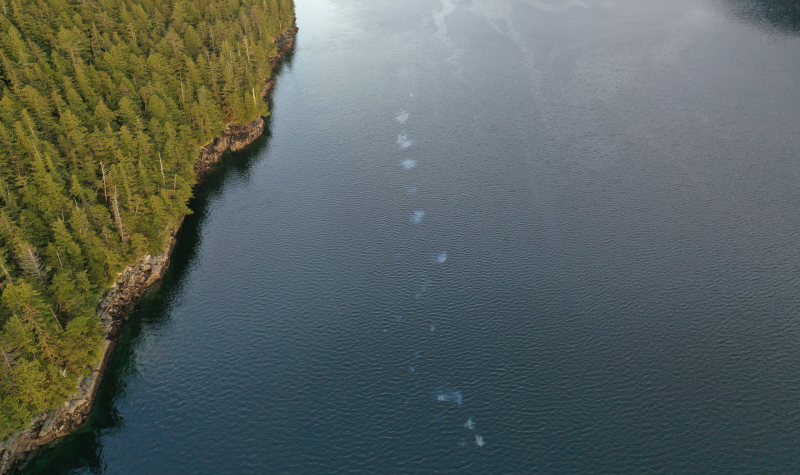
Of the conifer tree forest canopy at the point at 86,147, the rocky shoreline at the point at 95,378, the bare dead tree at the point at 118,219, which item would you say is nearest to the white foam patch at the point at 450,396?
the rocky shoreline at the point at 95,378

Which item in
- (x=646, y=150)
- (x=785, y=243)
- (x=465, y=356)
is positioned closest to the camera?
(x=465, y=356)

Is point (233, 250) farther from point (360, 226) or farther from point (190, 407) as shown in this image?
point (190, 407)

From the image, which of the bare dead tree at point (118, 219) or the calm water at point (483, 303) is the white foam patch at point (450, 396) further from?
the bare dead tree at point (118, 219)

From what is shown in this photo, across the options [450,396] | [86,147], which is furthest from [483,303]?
[86,147]

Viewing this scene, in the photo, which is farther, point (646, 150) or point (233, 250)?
point (646, 150)

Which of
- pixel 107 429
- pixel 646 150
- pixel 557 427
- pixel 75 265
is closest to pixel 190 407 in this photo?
pixel 107 429

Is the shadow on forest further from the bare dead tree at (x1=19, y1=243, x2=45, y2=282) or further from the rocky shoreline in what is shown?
the bare dead tree at (x1=19, y1=243, x2=45, y2=282)

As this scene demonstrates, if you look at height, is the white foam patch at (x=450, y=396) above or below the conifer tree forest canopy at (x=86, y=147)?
below

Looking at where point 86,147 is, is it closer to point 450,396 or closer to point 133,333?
point 133,333
